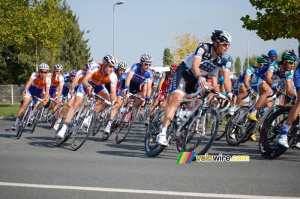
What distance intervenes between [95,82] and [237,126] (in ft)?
11.5

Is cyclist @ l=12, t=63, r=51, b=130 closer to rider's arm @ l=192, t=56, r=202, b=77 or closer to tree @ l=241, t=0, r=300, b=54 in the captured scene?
rider's arm @ l=192, t=56, r=202, b=77

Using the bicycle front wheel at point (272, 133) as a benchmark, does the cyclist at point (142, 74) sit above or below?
above

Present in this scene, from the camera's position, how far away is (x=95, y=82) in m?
10.2

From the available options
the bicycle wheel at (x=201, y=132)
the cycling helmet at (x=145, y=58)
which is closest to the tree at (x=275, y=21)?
the cycling helmet at (x=145, y=58)

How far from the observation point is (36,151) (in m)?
8.59

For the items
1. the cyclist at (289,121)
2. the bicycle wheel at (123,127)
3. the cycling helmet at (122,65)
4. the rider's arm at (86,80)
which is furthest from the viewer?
the cycling helmet at (122,65)

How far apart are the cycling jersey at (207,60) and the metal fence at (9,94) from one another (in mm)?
36979

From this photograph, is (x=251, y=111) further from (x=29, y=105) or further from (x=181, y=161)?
(x=29, y=105)

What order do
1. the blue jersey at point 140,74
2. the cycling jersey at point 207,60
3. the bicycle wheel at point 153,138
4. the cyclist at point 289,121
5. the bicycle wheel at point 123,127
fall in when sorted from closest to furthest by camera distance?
the cyclist at point 289,121
the cycling jersey at point 207,60
the bicycle wheel at point 153,138
the bicycle wheel at point 123,127
the blue jersey at point 140,74

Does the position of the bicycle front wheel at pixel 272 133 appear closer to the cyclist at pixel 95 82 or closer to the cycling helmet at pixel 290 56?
the cycling helmet at pixel 290 56

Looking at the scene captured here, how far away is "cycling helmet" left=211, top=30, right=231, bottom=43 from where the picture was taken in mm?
6805

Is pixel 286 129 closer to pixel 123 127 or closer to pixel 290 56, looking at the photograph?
pixel 290 56

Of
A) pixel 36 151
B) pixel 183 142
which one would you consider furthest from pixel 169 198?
pixel 36 151

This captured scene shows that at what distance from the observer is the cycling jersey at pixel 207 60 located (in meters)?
7.03
